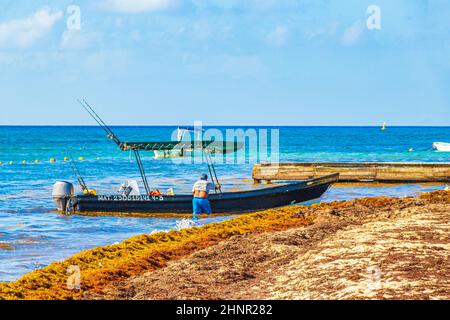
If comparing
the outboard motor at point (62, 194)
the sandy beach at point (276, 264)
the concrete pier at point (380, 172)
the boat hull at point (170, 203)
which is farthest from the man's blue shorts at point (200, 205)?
the concrete pier at point (380, 172)

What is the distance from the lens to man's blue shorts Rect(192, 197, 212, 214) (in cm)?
2750

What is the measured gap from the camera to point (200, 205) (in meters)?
27.6

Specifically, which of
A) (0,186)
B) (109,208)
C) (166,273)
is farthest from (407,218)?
(0,186)

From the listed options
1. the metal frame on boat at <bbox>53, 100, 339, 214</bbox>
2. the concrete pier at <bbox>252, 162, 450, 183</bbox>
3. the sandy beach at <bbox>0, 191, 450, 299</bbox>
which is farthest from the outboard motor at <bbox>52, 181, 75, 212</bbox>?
the concrete pier at <bbox>252, 162, 450, 183</bbox>

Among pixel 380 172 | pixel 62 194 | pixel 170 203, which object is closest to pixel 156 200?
pixel 170 203

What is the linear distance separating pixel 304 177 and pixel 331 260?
30.1m

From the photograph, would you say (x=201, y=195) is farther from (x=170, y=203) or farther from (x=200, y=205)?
(x=170, y=203)

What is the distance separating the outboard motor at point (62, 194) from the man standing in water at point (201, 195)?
5.48m

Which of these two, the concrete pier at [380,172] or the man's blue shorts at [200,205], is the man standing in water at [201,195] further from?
the concrete pier at [380,172]

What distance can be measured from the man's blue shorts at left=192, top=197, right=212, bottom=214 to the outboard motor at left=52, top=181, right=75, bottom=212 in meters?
5.47

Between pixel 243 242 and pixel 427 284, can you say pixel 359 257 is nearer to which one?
pixel 427 284

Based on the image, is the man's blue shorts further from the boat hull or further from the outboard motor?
the outboard motor

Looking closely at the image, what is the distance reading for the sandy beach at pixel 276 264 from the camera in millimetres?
11375

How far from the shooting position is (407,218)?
18125 millimetres
